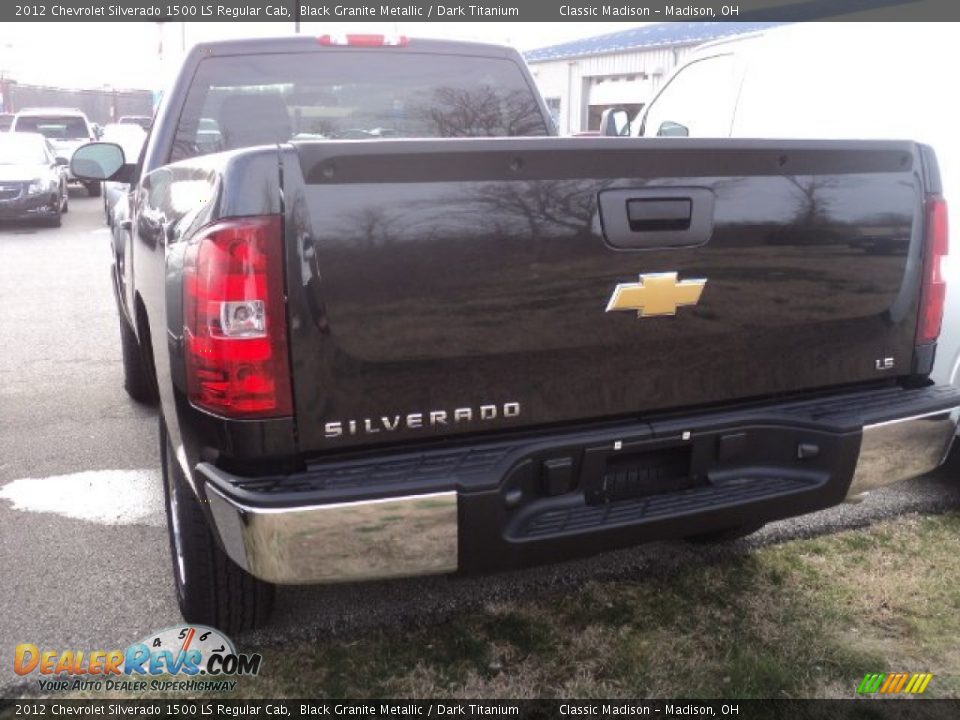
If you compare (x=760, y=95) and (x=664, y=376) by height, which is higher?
(x=760, y=95)

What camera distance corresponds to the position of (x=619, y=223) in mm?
Answer: 2338

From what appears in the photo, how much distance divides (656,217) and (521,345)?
498mm

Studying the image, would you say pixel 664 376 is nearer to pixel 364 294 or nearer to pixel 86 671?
pixel 364 294

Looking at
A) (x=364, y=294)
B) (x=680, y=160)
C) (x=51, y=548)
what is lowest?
(x=51, y=548)

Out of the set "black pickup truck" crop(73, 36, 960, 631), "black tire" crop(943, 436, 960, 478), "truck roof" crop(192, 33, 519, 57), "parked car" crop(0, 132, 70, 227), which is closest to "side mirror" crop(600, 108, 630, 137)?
"truck roof" crop(192, 33, 519, 57)

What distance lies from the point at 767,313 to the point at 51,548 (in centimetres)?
280

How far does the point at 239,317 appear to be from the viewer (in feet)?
6.81

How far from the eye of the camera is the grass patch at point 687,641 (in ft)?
8.75

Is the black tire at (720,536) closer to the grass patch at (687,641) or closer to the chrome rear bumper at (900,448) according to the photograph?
the grass patch at (687,641)

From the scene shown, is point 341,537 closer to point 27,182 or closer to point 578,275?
point 578,275

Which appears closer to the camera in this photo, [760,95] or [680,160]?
[680,160]

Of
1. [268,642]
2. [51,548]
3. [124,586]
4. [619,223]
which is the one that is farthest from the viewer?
[51,548]

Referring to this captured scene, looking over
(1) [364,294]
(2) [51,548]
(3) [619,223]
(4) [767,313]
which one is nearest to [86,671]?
(2) [51,548]

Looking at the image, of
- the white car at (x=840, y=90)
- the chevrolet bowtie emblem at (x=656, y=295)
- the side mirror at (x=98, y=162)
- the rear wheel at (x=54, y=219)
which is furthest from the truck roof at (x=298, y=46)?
the rear wheel at (x=54, y=219)
